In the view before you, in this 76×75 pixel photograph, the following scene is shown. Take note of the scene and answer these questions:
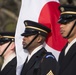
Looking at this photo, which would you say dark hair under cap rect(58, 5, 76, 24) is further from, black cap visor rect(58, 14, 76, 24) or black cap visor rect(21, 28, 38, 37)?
black cap visor rect(21, 28, 38, 37)

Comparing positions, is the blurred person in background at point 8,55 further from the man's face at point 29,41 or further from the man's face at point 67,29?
the man's face at point 67,29

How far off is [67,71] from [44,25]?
1.33 meters

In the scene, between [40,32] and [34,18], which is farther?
[34,18]

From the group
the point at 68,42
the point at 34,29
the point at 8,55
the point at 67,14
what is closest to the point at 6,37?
the point at 8,55

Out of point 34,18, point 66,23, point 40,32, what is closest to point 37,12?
point 34,18

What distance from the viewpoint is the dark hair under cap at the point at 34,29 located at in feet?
27.2

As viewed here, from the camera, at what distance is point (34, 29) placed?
8.38m

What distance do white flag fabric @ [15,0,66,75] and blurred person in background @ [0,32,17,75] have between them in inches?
13.2

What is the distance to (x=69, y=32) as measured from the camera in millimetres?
7457

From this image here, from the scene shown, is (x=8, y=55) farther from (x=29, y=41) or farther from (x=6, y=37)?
(x=29, y=41)

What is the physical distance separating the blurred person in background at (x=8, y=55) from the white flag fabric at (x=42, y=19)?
1.10 ft

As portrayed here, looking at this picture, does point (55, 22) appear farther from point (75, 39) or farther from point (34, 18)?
point (75, 39)

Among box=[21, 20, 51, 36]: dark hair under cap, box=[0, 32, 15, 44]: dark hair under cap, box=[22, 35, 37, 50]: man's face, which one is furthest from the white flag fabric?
box=[0, 32, 15, 44]: dark hair under cap

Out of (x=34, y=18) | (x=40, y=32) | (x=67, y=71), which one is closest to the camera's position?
(x=67, y=71)
